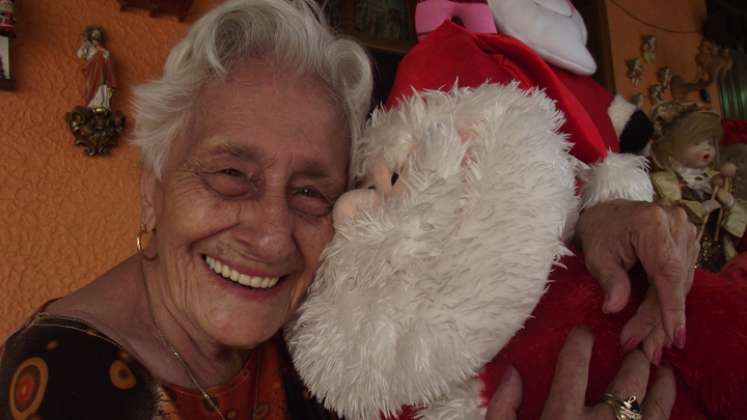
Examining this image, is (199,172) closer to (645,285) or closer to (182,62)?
(182,62)

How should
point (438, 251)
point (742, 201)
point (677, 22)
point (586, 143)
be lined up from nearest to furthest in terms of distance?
point (438, 251) → point (586, 143) → point (742, 201) → point (677, 22)

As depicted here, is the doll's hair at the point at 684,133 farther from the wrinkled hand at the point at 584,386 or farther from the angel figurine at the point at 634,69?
the wrinkled hand at the point at 584,386

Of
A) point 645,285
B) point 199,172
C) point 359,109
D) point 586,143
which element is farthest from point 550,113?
point 199,172

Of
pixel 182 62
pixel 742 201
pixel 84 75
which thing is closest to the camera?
pixel 182 62

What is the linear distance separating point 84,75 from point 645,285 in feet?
4.63

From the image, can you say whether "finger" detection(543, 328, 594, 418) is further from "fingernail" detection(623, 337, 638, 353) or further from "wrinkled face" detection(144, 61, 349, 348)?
"wrinkled face" detection(144, 61, 349, 348)

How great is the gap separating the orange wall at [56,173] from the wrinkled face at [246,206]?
0.76 m

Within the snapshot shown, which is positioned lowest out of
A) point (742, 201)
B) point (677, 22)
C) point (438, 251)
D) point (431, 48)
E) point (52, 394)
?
point (742, 201)

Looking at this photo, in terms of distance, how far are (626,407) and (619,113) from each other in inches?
22.7

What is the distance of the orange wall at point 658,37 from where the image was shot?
2438 millimetres

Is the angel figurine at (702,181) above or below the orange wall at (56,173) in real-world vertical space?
below

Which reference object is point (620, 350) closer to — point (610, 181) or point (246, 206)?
point (610, 181)

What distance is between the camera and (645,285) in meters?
0.53

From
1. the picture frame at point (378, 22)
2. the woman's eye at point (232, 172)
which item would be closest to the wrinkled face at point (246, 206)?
the woman's eye at point (232, 172)
